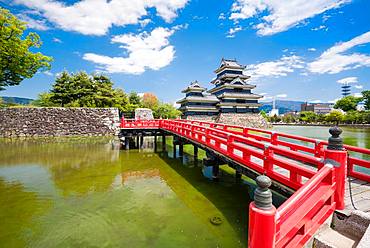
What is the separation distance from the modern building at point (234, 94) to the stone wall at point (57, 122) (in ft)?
73.1

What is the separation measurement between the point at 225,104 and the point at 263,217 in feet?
125

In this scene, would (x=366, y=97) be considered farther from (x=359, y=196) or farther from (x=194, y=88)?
(x=359, y=196)

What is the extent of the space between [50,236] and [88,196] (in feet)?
7.31

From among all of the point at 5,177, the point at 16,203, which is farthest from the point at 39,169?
the point at 16,203

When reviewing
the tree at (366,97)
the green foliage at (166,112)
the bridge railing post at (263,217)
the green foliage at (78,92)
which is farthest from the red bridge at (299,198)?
the tree at (366,97)

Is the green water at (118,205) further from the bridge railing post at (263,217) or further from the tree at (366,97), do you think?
the tree at (366,97)

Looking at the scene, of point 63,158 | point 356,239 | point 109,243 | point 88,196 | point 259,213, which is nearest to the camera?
point 259,213

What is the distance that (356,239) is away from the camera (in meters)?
2.62

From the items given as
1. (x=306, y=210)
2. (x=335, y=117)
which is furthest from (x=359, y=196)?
(x=335, y=117)

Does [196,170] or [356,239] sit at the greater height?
[356,239]

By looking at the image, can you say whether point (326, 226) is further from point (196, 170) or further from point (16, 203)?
point (16, 203)

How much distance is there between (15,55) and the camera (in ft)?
61.0

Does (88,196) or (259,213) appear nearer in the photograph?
(259,213)

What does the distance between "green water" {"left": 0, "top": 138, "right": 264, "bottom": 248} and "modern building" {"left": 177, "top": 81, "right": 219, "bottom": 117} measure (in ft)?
93.9
